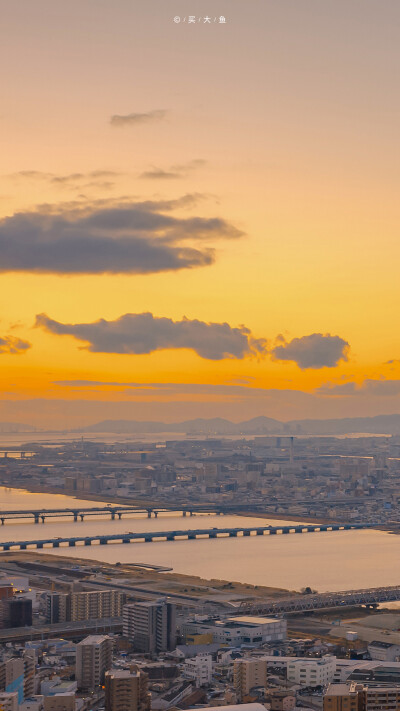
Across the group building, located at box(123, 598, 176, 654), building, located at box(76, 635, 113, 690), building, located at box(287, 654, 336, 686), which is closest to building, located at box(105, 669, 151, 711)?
building, located at box(76, 635, 113, 690)

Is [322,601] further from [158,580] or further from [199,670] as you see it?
[199,670]

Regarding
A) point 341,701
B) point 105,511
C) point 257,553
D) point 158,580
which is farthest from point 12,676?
point 105,511

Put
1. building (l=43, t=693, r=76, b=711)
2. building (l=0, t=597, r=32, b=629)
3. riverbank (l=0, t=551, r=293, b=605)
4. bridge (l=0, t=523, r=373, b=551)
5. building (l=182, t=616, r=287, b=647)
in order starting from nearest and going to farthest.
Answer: building (l=43, t=693, r=76, b=711) → building (l=182, t=616, r=287, b=647) → building (l=0, t=597, r=32, b=629) → riverbank (l=0, t=551, r=293, b=605) → bridge (l=0, t=523, r=373, b=551)

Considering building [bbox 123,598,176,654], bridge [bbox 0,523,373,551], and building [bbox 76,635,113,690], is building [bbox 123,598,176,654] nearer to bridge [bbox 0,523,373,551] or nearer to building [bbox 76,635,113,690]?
building [bbox 76,635,113,690]

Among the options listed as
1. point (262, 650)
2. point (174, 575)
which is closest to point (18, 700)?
point (262, 650)

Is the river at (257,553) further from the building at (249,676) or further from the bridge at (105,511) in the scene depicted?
the building at (249,676)

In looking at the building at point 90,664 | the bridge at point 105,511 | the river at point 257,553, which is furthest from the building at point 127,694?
the bridge at point 105,511
